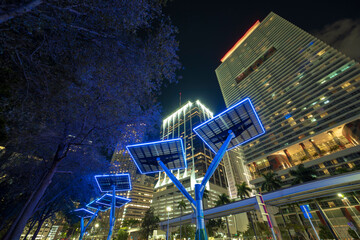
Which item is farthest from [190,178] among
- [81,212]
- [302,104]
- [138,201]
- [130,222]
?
[81,212]

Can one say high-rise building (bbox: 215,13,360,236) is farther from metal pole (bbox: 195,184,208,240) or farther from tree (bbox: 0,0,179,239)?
tree (bbox: 0,0,179,239)

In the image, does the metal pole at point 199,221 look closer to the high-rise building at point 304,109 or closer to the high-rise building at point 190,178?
the high-rise building at point 304,109

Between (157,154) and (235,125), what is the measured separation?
746 centimetres

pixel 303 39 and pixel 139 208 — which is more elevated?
pixel 303 39

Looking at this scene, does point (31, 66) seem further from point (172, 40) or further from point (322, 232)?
point (322, 232)

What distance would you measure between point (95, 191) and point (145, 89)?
1831cm

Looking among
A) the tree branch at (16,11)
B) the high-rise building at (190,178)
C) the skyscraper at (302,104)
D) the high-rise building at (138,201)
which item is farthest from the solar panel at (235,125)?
the high-rise building at (138,201)

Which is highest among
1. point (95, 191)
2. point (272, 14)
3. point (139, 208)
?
point (272, 14)

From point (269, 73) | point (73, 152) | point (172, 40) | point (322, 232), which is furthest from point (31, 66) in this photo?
point (269, 73)

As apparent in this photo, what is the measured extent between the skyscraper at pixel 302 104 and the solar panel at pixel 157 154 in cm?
5851

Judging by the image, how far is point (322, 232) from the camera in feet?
105

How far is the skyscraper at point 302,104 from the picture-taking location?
49531 millimetres

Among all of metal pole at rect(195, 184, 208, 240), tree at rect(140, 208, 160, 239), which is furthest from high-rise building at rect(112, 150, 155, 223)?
metal pole at rect(195, 184, 208, 240)

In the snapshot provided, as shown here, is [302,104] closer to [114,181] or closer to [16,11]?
[114,181]
